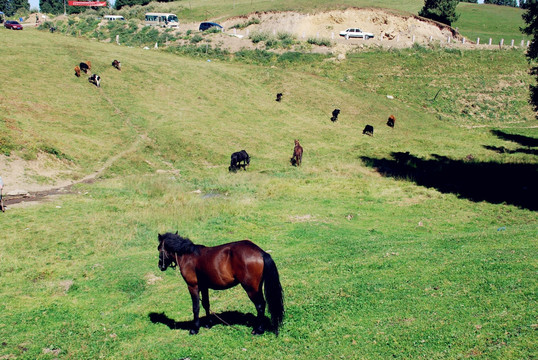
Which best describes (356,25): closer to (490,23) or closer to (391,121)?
(391,121)

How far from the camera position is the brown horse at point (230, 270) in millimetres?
10289

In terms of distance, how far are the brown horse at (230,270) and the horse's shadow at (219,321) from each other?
328 millimetres

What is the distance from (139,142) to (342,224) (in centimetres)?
2117

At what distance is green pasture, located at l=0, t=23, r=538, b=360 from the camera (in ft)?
35.8

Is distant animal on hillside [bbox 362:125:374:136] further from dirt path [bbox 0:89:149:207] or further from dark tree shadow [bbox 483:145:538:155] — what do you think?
dirt path [bbox 0:89:149:207]

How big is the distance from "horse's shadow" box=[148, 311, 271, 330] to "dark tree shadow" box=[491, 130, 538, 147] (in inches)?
1655

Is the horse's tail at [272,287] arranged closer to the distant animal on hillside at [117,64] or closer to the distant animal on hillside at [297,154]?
the distant animal on hillside at [297,154]

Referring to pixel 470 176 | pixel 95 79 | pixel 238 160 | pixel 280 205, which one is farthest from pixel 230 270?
pixel 95 79

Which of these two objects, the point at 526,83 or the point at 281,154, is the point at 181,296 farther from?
the point at 526,83

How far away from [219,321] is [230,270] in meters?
1.99

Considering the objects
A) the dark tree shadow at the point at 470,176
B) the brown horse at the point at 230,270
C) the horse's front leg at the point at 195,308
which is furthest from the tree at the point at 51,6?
the horse's front leg at the point at 195,308

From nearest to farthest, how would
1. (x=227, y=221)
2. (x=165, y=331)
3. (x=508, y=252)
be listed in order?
(x=165, y=331), (x=508, y=252), (x=227, y=221)

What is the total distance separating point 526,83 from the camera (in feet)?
201

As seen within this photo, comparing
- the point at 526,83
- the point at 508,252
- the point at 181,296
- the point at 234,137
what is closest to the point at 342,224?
the point at 508,252
